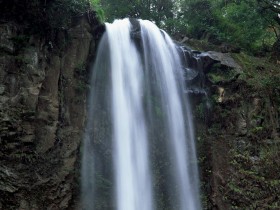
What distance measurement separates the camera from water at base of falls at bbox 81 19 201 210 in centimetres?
1042

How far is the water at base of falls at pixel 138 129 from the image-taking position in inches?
410

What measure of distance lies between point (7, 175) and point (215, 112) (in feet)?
25.5

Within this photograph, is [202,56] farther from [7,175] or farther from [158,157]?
[7,175]

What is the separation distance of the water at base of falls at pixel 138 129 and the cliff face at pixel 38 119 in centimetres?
71

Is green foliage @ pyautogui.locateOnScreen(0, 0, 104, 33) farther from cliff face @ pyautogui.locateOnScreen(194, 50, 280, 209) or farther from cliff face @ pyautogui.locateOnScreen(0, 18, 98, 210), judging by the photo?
cliff face @ pyautogui.locateOnScreen(194, 50, 280, 209)

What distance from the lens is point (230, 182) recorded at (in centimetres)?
1120

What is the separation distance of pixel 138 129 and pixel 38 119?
362cm

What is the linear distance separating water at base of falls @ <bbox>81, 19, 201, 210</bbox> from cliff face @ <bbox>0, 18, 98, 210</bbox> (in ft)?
2.34

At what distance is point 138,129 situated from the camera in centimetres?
1164

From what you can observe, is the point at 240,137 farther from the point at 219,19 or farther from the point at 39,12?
the point at 39,12

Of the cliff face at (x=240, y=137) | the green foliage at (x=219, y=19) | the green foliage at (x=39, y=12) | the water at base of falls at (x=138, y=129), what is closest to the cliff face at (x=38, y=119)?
the green foliage at (x=39, y=12)

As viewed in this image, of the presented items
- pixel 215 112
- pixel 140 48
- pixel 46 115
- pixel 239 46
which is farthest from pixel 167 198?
pixel 239 46

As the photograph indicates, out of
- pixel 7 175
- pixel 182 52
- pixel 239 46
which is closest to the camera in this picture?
pixel 7 175

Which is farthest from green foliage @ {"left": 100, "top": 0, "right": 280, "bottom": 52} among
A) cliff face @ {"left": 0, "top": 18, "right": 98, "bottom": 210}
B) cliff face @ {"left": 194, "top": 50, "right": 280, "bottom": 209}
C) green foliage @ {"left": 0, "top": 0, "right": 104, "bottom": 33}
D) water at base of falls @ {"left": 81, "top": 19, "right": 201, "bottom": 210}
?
cliff face @ {"left": 0, "top": 18, "right": 98, "bottom": 210}
